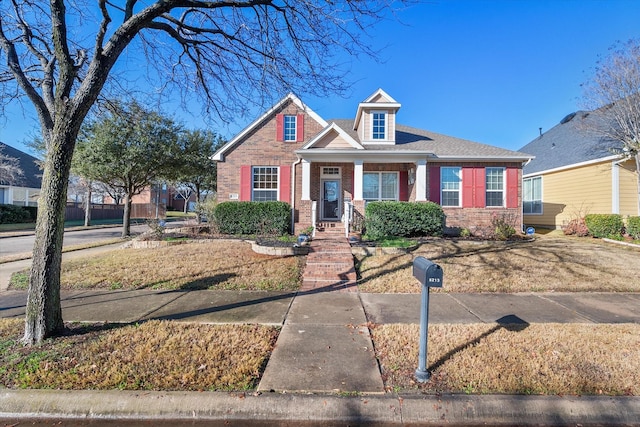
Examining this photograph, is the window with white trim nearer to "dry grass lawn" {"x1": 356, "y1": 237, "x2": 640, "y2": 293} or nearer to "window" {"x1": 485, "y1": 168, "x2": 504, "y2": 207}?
"dry grass lawn" {"x1": 356, "y1": 237, "x2": 640, "y2": 293}

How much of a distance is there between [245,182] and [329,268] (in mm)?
8224

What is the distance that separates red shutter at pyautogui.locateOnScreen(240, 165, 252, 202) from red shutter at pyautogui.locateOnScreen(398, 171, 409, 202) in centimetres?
727

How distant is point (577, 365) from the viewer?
3.27 m

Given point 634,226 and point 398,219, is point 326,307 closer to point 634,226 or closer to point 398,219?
point 398,219

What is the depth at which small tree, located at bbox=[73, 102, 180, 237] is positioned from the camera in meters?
13.6

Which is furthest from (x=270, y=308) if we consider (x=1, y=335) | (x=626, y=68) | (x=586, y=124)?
(x=586, y=124)

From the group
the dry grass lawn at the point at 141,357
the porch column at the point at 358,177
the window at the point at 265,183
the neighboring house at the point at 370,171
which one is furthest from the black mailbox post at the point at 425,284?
the window at the point at 265,183

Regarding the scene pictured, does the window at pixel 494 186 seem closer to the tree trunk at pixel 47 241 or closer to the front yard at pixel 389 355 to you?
the front yard at pixel 389 355

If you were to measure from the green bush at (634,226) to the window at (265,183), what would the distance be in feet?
49.0

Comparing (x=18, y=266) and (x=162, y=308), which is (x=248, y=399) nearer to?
(x=162, y=308)

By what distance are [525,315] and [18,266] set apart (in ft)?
42.4

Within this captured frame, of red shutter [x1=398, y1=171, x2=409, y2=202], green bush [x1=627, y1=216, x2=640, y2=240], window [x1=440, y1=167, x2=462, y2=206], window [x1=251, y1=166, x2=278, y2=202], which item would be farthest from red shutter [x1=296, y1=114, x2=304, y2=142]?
green bush [x1=627, y1=216, x2=640, y2=240]

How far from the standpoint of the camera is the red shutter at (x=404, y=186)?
1401 centimetres

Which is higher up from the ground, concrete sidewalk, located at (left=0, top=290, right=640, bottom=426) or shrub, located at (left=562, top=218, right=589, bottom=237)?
shrub, located at (left=562, top=218, right=589, bottom=237)
